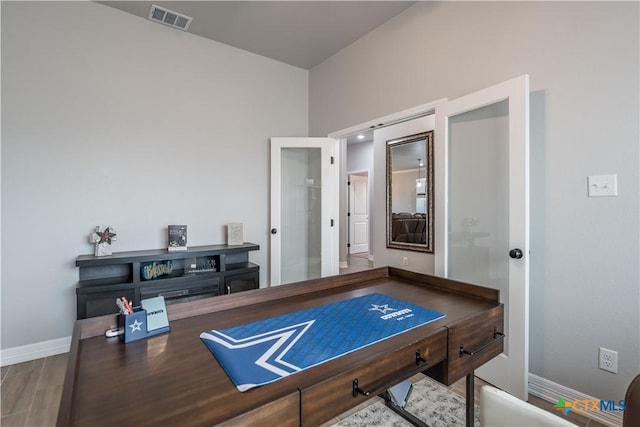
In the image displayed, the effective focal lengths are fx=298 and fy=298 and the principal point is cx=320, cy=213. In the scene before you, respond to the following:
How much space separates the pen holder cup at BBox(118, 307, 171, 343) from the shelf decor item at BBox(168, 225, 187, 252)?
6.63 ft

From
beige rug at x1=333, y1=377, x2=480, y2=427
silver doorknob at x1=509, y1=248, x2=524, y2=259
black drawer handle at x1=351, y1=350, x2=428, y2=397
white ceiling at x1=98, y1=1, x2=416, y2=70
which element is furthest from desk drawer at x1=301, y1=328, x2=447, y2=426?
white ceiling at x1=98, y1=1, x2=416, y2=70

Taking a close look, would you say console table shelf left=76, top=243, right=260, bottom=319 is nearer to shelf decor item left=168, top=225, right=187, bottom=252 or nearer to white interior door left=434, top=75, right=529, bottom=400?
shelf decor item left=168, top=225, right=187, bottom=252

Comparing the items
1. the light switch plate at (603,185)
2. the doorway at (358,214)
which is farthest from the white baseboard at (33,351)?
the doorway at (358,214)

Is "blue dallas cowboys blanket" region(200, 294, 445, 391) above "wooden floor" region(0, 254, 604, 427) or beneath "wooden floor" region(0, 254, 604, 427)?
above

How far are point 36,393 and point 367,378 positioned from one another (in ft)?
8.18

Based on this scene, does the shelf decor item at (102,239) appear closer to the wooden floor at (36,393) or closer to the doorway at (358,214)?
the wooden floor at (36,393)

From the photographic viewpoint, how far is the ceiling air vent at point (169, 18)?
111 inches

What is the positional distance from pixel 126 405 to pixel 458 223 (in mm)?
2364

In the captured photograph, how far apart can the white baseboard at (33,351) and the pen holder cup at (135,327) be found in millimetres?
2228

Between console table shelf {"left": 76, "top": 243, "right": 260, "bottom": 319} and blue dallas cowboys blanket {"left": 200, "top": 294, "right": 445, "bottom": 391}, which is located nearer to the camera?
blue dallas cowboys blanket {"left": 200, "top": 294, "right": 445, "bottom": 391}

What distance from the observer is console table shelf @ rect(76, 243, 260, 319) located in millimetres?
2498

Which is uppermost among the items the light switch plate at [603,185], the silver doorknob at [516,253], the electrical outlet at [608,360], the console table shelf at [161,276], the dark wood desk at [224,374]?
the light switch plate at [603,185]

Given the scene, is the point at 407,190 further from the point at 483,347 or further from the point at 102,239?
the point at 102,239

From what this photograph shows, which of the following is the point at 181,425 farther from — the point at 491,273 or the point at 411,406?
the point at 491,273
